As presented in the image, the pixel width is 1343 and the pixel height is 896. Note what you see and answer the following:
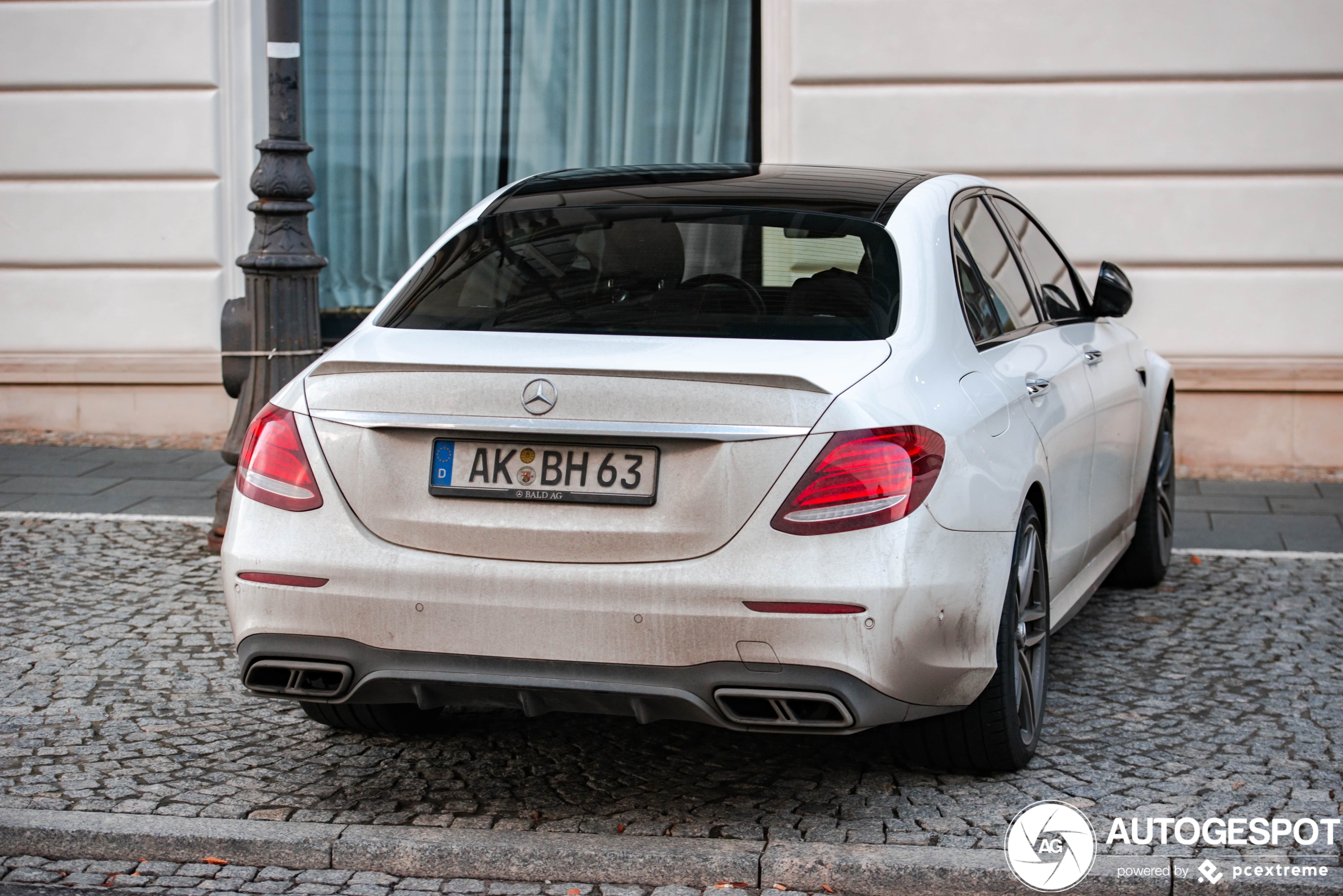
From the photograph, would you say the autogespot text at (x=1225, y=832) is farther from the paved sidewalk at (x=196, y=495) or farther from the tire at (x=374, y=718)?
the paved sidewalk at (x=196, y=495)

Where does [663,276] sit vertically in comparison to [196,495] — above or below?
above

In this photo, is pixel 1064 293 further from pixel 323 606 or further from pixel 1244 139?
pixel 1244 139

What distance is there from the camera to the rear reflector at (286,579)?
340 centimetres

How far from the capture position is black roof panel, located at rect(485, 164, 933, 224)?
4.08 metres

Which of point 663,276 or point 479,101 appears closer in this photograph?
point 663,276

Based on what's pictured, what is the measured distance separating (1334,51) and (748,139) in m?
3.51

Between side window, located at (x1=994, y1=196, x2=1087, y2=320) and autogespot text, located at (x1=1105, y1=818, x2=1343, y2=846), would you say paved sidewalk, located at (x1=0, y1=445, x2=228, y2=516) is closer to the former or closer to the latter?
side window, located at (x1=994, y1=196, x2=1087, y2=320)

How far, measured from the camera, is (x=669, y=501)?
128 inches

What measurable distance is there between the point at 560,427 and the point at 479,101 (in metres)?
7.37

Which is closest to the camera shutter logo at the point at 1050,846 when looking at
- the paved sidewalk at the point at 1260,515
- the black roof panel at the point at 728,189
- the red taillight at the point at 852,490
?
the red taillight at the point at 852,490

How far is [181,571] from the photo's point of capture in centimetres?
631

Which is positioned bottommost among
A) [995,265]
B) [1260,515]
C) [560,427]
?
[1260,515]

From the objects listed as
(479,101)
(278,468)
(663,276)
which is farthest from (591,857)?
(479,101)

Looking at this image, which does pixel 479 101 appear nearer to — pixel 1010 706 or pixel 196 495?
pixel 196 495
